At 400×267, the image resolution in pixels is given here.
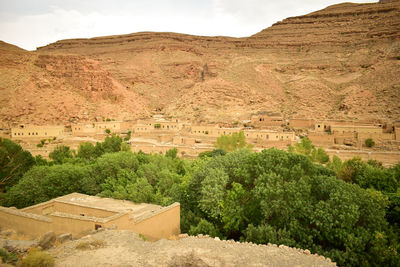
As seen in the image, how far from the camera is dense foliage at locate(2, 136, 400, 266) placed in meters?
9.45

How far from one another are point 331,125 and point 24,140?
34.1m

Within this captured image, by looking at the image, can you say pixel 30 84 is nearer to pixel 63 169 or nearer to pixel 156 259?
pixel 63 169

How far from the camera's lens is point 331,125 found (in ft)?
104

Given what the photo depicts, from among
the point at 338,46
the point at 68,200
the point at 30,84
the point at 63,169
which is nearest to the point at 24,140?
the point at 30,84

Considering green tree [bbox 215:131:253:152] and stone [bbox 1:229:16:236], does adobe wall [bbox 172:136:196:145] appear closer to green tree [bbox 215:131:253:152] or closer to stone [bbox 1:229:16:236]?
green tree [bbox 215:131:253:152]

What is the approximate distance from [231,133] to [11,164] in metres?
20.9

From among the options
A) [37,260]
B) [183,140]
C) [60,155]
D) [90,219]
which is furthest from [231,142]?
[37,260]

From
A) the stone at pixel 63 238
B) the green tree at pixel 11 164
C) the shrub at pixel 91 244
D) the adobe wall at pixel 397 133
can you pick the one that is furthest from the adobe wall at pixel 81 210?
the adobe wall at pixel 397 133

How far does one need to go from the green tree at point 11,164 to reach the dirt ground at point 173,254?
1440 centimetres

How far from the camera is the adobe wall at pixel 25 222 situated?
360 inches

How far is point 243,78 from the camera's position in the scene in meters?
56.4

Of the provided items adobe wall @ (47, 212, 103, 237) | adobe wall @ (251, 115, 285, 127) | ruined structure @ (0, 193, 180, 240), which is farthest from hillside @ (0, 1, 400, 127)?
adobe wall @ (47, 212, 103, 237)

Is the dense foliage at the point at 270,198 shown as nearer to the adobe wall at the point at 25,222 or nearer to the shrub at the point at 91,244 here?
the adobe wall at the point at 25,222

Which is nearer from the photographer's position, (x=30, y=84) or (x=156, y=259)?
(x=156, y=259)
